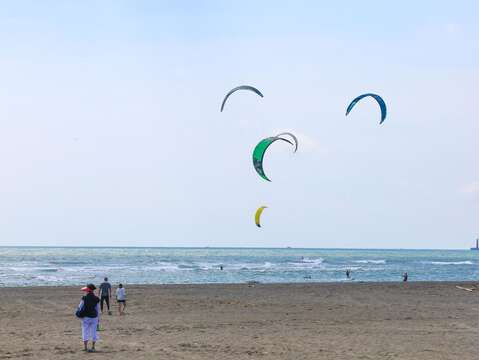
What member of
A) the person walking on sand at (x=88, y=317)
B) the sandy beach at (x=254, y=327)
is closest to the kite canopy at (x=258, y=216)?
the sandy beach at (x=254, y=327)

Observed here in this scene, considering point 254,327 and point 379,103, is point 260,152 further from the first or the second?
point 254,327

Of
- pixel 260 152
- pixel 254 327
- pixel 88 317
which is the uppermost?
pixel 260 152

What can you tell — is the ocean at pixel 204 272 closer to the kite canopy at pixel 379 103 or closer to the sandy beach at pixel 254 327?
the sandy beach at pixel 254 327

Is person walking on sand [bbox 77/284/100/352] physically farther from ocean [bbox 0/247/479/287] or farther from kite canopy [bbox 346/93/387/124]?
ocean [bbox 0/247/479/287]

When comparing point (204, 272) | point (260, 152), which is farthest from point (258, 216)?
point (204, 272)

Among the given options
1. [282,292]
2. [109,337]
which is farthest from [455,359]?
[282,292]

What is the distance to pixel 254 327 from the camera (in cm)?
1608

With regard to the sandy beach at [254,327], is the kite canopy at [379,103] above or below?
above

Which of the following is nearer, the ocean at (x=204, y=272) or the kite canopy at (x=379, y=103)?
the kite canopy at (x=379, y=103)

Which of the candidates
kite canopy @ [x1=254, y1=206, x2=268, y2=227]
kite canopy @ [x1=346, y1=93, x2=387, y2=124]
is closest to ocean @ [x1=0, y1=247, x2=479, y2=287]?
kite canopy @ [x1=254, y1=206, x2=268, y2=227]

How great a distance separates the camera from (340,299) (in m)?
24.6

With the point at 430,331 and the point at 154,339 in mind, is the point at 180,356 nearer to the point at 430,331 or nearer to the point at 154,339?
the point at 154,339

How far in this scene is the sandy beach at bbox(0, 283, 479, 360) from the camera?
12.4m

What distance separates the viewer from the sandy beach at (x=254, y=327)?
12383 mm
